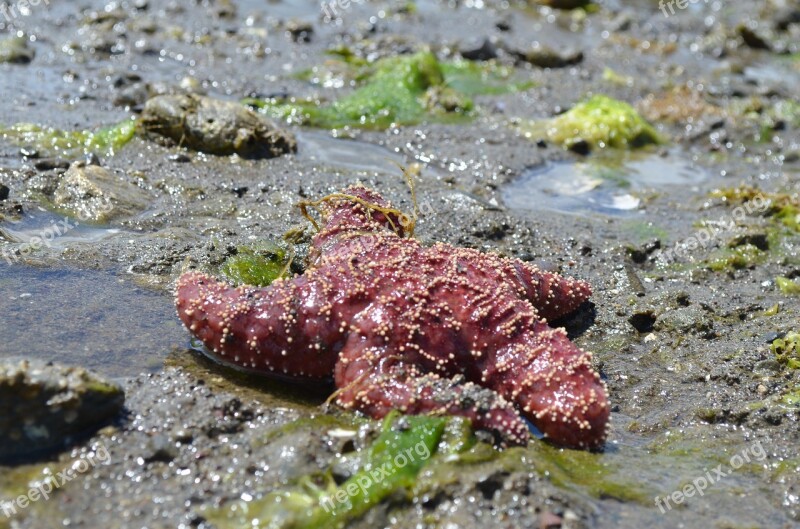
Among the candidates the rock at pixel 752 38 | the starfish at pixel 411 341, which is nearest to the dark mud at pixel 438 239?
the starfish at pixel 411 341

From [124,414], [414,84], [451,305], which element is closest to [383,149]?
[414,84]

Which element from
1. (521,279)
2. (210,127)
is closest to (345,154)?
(210,127)

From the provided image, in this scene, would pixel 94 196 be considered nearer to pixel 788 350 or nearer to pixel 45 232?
pixel 45 232

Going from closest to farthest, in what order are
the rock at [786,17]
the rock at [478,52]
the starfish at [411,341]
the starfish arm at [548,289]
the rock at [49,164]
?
the starfish at [411,341] < the starfish arm at [548,289] < the rock at [49,164] < the rock at [478,52] < the rock at [786,17]

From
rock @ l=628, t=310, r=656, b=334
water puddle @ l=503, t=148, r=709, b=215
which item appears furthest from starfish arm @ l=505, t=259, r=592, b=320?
water puddle @ l=503, t=148, r=709, b=215

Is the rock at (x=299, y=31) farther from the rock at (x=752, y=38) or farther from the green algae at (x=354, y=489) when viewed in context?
the green algae at (x=354, y=489)

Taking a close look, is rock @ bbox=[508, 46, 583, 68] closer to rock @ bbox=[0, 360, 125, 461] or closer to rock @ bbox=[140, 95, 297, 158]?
rock @ bbox=[140, 95, 297, 158]
